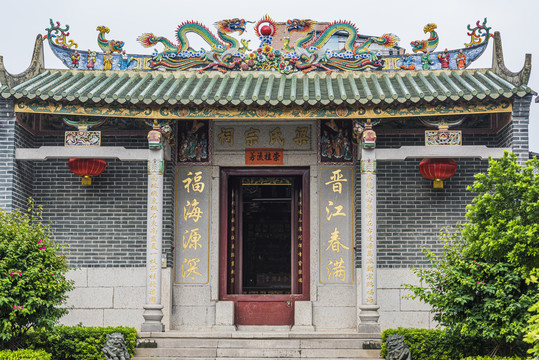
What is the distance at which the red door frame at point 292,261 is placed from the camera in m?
12.6

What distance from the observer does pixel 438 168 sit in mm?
12164

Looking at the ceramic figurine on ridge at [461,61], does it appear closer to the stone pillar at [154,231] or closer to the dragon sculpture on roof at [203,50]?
the dragon sculpture on roof at [203,50]

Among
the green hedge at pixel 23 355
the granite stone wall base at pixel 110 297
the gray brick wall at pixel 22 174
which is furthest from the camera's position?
the granite stone wall base at pixel 110 297

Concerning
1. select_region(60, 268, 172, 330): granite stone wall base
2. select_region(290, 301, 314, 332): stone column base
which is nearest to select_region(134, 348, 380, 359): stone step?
select_region(290, 301, 314, 332): stone column base

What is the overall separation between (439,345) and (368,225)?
6.90 feet

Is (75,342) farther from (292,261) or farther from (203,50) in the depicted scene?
(203,50)

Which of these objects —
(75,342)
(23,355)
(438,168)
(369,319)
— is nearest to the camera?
(23,355)

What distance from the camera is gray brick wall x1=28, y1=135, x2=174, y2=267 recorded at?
496 inches

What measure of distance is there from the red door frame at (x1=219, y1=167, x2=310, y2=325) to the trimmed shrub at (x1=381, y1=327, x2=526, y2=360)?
8.23ft

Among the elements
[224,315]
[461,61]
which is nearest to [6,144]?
[224,315]

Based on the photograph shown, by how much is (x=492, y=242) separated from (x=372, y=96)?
3.33 m

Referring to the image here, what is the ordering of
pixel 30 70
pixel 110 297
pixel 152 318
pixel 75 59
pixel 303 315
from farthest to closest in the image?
pixel 75 59 → pixel 30 70 → pixel 110 297 → pixel 303 315 → pixel 152 318

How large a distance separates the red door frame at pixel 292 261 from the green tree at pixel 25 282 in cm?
317

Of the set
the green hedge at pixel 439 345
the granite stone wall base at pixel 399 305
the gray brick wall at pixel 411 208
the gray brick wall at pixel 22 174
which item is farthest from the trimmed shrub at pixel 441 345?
the gray brick wall at pixel 22 174
